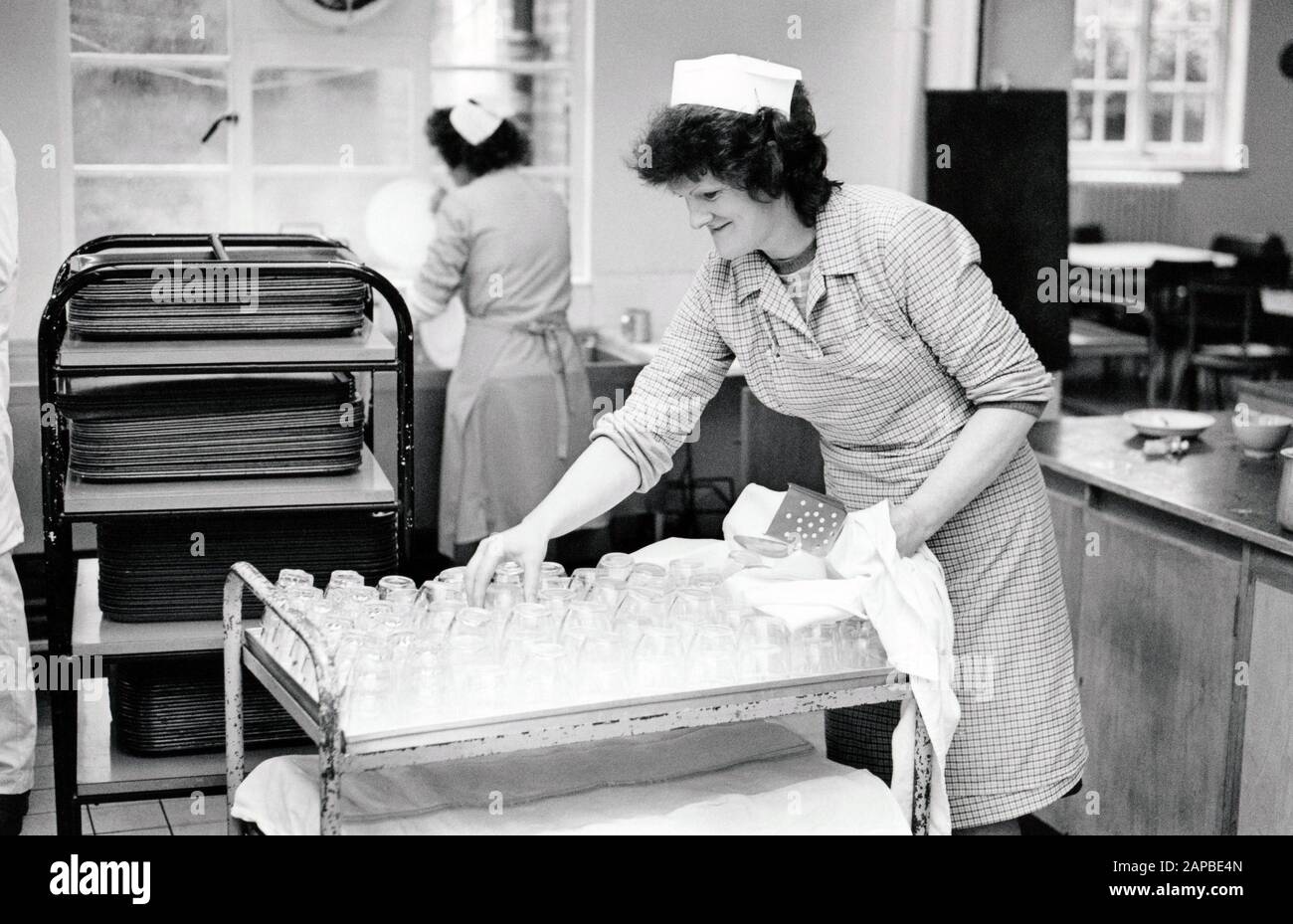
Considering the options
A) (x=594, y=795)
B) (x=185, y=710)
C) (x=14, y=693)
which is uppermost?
→ (x=594, y=795)

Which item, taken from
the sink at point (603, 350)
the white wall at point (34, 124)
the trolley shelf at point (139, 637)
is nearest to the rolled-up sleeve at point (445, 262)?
the sink at point (603, 350)

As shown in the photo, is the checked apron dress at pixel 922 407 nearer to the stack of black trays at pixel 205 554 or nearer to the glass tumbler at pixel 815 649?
the glass tumbler at pixel 815 649

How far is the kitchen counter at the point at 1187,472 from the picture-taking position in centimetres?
305

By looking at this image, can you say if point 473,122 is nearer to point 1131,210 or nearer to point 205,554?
point 205,554

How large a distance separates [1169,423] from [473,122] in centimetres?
228

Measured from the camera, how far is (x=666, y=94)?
592 cm

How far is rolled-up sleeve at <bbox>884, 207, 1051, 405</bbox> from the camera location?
2.23m

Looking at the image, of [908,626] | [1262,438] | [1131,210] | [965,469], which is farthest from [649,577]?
[1131,210]

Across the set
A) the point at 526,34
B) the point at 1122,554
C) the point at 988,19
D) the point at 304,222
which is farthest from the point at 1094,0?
the point at 1122,554

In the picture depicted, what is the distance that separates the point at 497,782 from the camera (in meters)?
2.14

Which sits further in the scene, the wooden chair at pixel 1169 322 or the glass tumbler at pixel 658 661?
the wooden chair at pixel 1169 322

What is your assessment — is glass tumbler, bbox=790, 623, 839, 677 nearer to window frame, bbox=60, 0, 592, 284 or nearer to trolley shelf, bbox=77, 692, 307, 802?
trolley shelf, bbox=77, 692, 307, 802

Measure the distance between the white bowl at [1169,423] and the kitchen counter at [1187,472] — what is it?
0.03 meters
